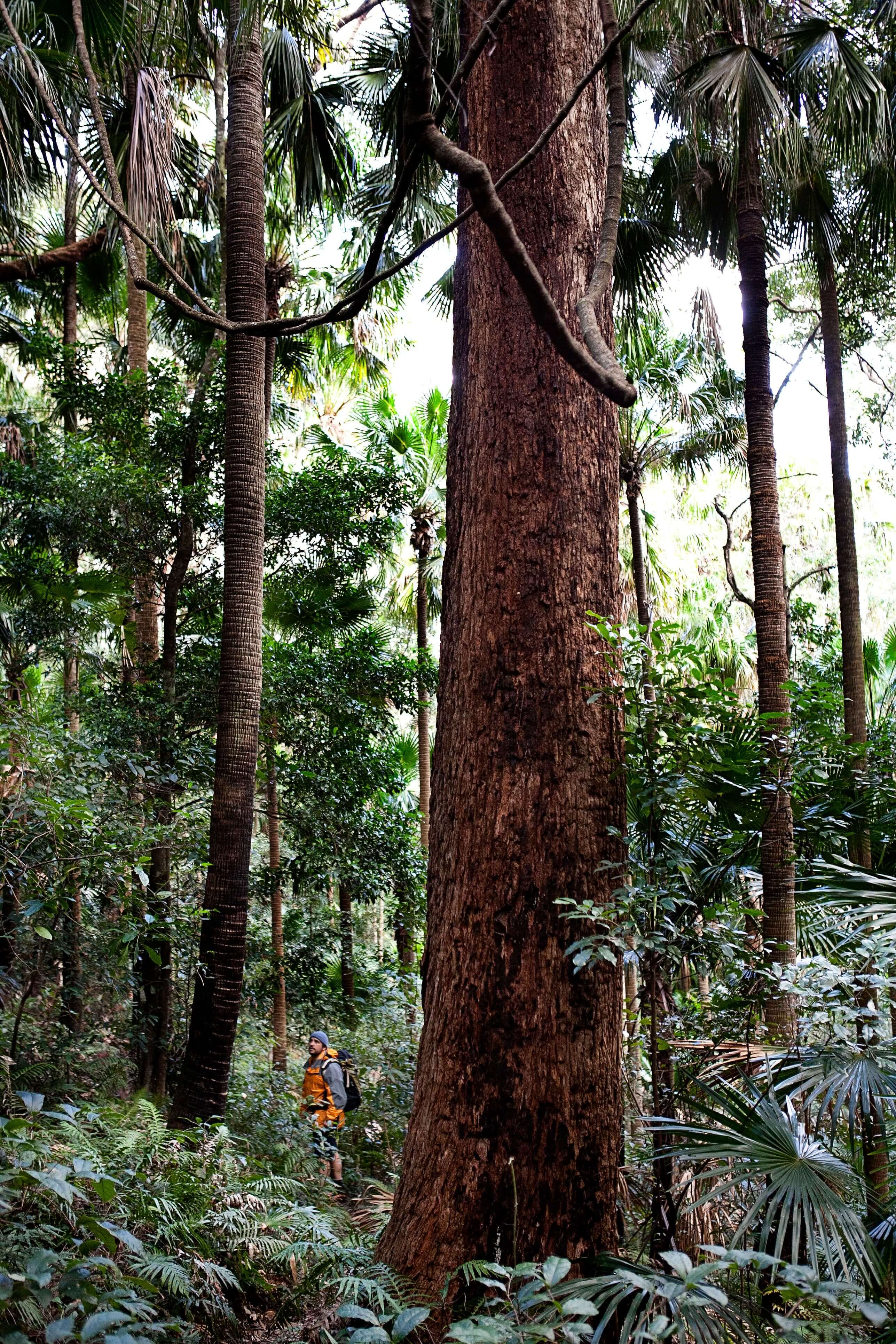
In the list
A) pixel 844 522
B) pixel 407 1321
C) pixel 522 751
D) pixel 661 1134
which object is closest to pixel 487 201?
pixel 522 751

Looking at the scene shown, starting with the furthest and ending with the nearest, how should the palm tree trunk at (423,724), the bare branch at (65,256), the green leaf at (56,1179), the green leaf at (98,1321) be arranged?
the palm tree trunk at (423,724) < the bare branch at (65,256) < the green leaf at (56,1179) < the green leaf at (98,1321)

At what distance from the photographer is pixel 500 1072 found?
9.27 ft

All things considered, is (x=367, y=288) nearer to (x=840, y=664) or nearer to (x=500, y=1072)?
(x=500, y=1072)

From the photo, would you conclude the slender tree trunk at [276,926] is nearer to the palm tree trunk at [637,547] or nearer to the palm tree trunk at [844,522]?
the palm tree trunk at [844,522]

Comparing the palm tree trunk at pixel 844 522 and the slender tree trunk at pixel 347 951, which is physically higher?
the palm tree trunk at pixel 844 522

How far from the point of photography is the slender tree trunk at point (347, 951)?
30.0 feet

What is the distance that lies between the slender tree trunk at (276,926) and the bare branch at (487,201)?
6575mm

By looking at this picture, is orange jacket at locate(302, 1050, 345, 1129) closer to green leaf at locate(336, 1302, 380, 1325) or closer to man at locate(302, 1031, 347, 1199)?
man at locate(302, 1031, 347, 1199)

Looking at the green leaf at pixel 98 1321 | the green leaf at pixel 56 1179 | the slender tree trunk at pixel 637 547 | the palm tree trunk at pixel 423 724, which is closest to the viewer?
the green leaf at pixel 98 1321

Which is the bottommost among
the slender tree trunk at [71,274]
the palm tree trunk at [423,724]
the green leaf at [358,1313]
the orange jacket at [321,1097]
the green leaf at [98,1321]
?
the orange jacket at [321,1097]

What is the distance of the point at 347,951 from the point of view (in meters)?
9.34

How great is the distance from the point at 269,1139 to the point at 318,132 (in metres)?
9.06

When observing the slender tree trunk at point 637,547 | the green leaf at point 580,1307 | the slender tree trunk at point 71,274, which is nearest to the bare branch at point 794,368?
the slender tree trunk at point 637,547

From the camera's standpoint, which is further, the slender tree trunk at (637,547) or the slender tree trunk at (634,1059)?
the slender tree trunk at (637,547)
